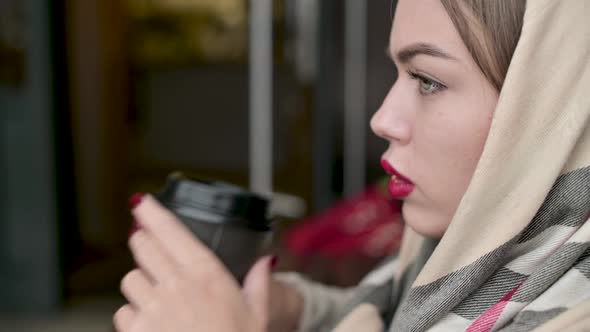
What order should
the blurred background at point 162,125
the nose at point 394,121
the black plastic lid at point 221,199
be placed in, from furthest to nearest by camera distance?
1. the blurred background at point 162,125
2. the nose at point 394,121
3. the black plastic lid at point 221,199

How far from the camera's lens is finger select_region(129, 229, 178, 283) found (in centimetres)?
70

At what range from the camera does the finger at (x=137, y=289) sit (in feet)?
2.28

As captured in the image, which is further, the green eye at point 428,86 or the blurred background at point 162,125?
the blurred background at point 162,125

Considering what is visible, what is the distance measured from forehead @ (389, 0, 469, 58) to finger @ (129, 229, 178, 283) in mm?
333

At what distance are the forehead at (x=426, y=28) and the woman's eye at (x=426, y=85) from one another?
37 mm

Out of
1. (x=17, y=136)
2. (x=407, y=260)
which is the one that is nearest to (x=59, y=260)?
(x=17, y=136)

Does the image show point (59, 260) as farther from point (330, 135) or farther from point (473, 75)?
point (473, 75)

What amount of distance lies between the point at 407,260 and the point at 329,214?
1869 mm

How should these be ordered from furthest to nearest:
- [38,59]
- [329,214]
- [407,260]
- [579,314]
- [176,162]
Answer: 1. [176,162]
2. [329,214]
3. [38,59]
4. [407,260]
5. [579,314]

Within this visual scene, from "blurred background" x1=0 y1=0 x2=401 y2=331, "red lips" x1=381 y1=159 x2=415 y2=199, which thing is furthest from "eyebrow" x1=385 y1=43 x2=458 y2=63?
"blurred background" x1=0 y1=0 x2=401 y2=331

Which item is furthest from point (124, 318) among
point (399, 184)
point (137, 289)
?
point (399, 184)

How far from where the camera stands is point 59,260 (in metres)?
2.70

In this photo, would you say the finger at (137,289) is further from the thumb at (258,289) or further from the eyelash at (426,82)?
the eyelash at (426,82)

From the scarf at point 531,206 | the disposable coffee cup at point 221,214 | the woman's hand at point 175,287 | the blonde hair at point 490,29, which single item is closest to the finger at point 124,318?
the woman's hand at point 175,287
